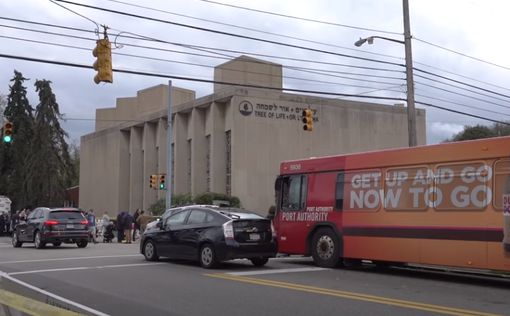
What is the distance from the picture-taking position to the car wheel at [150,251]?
54.4ft

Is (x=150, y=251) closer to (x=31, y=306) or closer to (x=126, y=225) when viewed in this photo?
(x=31, y=306)

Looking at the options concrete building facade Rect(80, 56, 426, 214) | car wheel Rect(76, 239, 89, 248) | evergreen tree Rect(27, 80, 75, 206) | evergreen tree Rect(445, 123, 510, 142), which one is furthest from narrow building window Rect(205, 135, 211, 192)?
evergreen tree Rect(445, 123, 510, 142)

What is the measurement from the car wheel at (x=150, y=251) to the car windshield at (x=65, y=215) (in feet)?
25.6

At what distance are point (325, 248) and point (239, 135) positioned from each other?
925 inches

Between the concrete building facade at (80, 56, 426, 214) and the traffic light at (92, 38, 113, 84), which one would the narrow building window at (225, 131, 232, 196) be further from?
the traffic light at (92, 38, 113, 84)

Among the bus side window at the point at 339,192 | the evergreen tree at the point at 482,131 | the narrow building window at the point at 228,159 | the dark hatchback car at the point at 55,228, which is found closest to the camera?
the bus side window at the point at 339,192

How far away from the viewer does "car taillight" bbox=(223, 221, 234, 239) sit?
1439 cm

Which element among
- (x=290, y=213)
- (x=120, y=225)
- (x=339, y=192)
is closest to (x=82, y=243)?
(x=120, y=225)

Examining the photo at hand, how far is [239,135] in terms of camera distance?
38062 mm

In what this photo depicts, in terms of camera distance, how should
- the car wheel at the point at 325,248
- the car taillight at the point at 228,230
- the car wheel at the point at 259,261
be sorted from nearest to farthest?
the car taillight at the point at 228,230, the car wheel at the point at 325,248, the car wheel at the point at 259,261

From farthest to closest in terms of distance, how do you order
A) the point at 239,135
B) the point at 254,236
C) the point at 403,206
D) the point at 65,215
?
the point at 239,135, the point at 65,215, the point at 254,236, the point at 403,206

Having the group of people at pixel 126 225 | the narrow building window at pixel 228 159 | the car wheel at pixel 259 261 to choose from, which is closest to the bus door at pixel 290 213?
the car wheel at pixel 259 261

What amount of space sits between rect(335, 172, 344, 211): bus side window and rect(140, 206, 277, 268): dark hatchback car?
1.81 metres

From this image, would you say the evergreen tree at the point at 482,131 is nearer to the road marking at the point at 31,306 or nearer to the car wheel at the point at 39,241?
the car wheel at the point at 39,241
